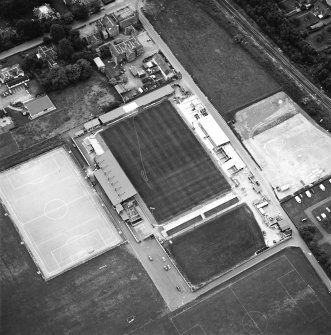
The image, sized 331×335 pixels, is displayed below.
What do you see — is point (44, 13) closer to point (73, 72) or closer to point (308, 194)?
point (73, 72)

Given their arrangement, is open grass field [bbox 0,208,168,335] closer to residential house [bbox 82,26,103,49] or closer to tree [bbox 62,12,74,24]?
residential house [bbox 82,26,103,49]

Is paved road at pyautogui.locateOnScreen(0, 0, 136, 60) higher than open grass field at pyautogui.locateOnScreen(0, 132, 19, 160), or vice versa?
paved road at pyautogui.locateOnScreen(0, 0, 136, 60)

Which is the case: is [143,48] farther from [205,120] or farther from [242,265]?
[242,265]

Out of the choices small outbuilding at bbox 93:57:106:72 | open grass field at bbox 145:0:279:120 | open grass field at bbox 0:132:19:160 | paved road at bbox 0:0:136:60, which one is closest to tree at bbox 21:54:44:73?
paved road at bbox 0:0:136:60

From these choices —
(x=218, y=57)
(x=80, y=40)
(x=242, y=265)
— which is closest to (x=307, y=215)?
(x=242, y=265)

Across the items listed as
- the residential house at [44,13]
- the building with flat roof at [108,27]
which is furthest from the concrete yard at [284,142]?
the residential house at [44,13]

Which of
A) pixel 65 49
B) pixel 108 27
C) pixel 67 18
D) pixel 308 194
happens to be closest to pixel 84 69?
pixel 65 49
